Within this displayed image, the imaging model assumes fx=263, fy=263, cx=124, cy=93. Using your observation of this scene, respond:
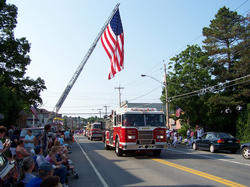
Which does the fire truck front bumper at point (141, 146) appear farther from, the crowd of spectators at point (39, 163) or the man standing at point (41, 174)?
the man standing at point (41, 174)

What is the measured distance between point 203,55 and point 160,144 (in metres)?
28.3

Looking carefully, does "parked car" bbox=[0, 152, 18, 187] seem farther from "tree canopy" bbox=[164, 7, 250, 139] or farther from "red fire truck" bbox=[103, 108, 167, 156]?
"tree canopy" bbox=[164, 7, 250, 139]

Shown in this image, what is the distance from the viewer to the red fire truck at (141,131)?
580 inches

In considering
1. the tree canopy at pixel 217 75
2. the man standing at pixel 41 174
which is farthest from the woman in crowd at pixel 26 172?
the tree canopy at pixel 217 75

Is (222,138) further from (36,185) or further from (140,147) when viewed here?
(36,185)

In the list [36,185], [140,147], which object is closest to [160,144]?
[140,147]

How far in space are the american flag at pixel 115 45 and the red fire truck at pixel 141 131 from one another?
13.8 ft

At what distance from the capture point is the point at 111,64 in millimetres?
19062

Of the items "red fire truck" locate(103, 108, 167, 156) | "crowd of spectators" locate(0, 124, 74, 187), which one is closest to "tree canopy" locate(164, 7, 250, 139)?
"red fire truck" locate(103, 108, 167, 156)

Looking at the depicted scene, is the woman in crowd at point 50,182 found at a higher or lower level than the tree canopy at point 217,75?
lower

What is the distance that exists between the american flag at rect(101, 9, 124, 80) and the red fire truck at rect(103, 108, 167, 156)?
4208 mm

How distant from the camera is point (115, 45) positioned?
19.3 m

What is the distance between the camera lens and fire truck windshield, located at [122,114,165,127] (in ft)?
49.9

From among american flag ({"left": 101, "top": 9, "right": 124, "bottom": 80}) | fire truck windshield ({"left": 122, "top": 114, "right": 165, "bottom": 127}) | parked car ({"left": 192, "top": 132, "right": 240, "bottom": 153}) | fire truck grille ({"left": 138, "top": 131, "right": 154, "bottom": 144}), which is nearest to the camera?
fire truck grille ({"left": 138, "top": 131, "right": 154, "bottom": 144})
